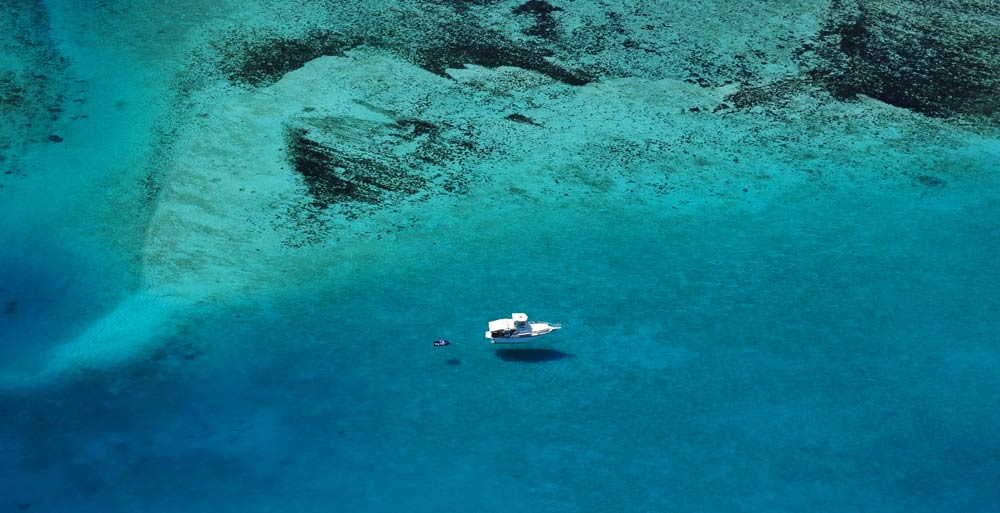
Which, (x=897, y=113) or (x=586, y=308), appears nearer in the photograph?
(x=586, y=308)

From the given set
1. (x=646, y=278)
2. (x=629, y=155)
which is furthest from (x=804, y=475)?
(x=629, y=155)

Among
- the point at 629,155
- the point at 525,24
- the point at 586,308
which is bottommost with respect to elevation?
the point at 586,308

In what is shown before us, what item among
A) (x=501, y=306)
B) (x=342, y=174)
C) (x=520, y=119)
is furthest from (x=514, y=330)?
(x=520, y=119)

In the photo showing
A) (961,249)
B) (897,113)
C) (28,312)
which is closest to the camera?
(28,312)

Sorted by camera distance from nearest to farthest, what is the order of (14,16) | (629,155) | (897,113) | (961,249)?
1. (961,249)
2. (629,155)
3. (897,113)
4. (14,16)

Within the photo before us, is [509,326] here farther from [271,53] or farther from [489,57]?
[271,53]

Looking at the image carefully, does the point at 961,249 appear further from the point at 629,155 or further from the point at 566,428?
the point at 566,428

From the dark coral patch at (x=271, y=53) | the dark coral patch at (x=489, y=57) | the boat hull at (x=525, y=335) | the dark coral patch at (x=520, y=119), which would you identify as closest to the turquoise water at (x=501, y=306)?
the dark coral patch at (x=520, y=119)
